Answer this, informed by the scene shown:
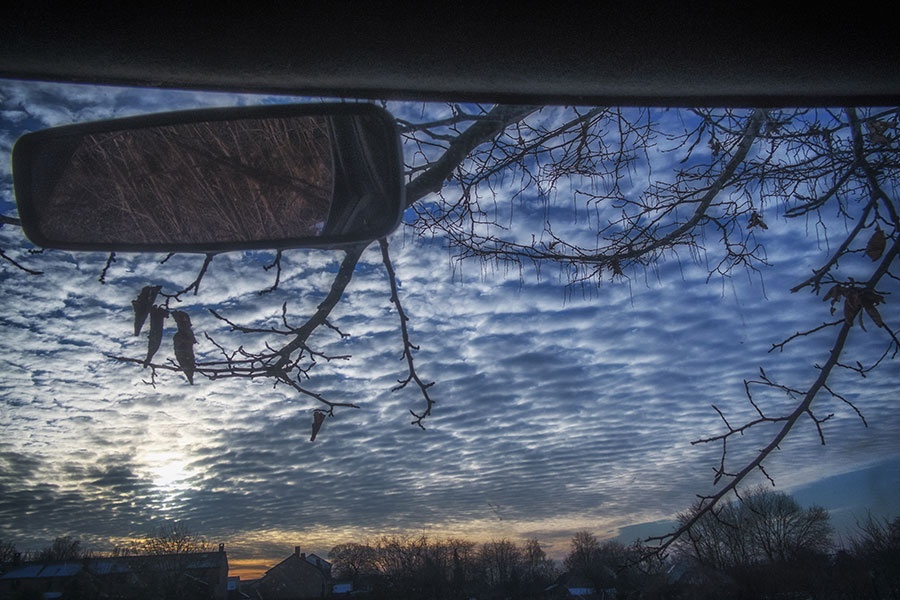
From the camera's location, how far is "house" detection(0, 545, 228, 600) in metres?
42.7

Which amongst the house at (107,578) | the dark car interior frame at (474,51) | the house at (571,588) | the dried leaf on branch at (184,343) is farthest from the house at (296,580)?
the dark car interior frame at (474,51)

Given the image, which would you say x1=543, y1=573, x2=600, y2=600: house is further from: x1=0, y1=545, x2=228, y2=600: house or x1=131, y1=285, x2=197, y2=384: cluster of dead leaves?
x1=131, y1=285, x2=197, y2=384: cluster of dead leaves

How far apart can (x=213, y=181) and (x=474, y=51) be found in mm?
1003

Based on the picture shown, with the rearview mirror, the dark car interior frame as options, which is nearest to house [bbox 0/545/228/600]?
the rearview mirror

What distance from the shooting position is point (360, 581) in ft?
240

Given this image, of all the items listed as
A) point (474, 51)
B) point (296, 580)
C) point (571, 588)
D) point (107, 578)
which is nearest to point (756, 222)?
point (474, 51)

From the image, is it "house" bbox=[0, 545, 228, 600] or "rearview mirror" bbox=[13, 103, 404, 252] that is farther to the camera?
"house" bbox=[0, 545, 228, 600]

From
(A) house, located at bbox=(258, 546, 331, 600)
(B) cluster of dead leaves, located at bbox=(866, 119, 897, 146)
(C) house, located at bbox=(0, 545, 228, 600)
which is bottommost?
(A) house, located at bbox=(258, 546, 331, 600)

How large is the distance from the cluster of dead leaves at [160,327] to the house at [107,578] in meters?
50.0

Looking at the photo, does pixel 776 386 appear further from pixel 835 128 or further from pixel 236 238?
pixel 236 238

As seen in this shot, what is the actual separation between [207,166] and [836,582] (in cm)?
4046

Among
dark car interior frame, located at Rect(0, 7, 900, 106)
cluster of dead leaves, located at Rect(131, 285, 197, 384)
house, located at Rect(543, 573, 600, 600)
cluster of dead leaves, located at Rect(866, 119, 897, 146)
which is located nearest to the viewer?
dark car interior frame, located at Rect(0, 7, 900, 106)

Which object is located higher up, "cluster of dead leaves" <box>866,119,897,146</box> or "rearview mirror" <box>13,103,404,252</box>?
"cluster of dead leaves" <box>866,119,897,146</box>

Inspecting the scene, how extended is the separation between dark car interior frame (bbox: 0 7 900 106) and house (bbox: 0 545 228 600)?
51387 mm
